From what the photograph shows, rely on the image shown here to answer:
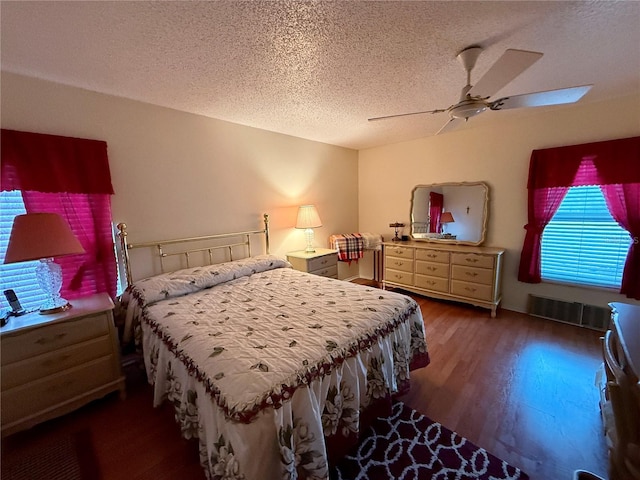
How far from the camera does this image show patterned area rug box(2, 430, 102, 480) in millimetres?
1376

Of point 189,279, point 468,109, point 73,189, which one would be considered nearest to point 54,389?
point 189,279

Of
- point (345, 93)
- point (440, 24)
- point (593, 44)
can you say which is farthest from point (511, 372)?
point (345, 93)

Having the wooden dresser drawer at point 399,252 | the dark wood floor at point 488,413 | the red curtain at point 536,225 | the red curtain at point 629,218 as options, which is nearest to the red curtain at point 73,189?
the dark wood floor at point 488,413

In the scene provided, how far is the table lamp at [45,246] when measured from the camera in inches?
59.7

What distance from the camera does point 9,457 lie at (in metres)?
1.48

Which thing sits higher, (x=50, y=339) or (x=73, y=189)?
(x=73, y=189)

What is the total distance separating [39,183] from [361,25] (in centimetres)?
231

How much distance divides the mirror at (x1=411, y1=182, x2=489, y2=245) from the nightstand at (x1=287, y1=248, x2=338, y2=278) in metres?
1.41

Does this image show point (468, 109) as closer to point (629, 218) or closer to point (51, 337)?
point (629, 218)

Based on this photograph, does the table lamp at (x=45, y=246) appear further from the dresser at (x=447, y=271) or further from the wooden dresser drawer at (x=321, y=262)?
Result: the dresser at (x=447, y=271)

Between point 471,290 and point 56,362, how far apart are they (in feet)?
12.6

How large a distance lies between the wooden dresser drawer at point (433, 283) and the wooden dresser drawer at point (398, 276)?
0.12 metres

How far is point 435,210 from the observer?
12.5 ft

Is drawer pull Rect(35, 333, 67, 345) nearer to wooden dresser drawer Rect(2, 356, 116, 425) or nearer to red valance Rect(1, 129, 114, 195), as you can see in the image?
wooden dresser drawer Rect(2, 356, 116, 425)
